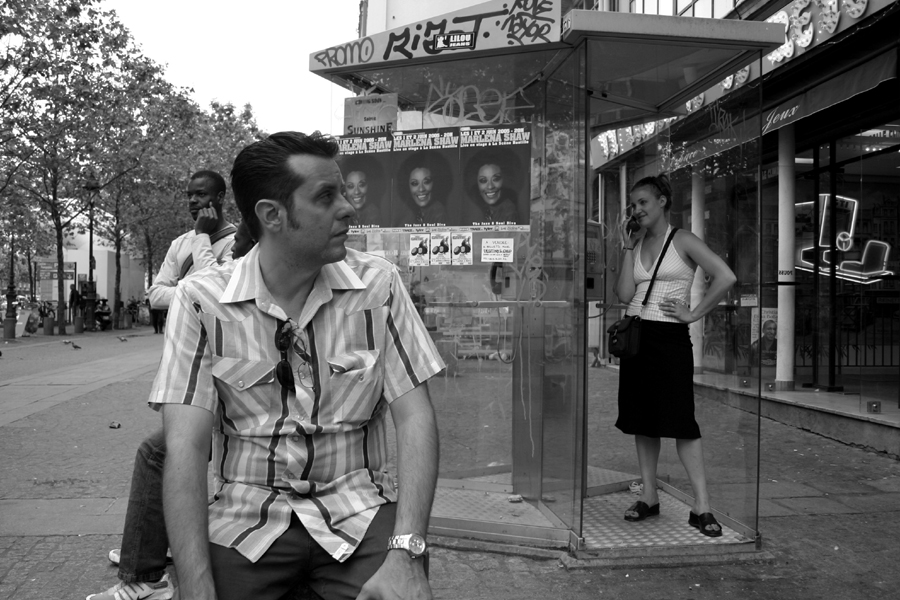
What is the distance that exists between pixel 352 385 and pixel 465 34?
3.23m

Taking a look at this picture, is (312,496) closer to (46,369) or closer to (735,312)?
(735,312)

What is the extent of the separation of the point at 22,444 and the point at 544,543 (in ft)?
18.1

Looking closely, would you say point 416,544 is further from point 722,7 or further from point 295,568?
point 722,7

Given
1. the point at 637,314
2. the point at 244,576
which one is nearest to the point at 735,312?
the point at 637,314

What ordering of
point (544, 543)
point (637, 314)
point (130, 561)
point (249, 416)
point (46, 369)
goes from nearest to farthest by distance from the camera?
point (249, 416) < point (130, 561) < point (544, 543) < point (637, 314) < point (46, 369)

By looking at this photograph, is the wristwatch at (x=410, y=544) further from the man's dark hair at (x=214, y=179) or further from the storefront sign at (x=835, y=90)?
the storefront sign at (x=835, y=90)

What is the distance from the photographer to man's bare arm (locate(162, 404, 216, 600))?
179 centimetres

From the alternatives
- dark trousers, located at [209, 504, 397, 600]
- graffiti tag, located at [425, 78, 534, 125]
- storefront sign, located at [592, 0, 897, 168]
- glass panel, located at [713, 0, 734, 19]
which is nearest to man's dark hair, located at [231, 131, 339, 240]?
dark trousers, located at [209, 504, 397, 600]

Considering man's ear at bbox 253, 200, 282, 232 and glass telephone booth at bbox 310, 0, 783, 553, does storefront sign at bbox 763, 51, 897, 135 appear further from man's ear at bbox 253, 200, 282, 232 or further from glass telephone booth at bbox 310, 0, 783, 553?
man's ear at bbox 253, 200, 282, 232

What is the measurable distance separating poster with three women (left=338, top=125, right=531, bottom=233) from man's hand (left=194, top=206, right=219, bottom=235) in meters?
0.98

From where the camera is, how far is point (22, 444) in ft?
25.9

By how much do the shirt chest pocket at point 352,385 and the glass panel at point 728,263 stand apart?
3108 mm

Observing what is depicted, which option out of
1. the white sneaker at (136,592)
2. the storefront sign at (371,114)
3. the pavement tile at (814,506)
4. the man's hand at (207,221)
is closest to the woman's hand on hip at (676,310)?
the pavement tile at (814,506)

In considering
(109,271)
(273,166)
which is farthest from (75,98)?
(109,271)
